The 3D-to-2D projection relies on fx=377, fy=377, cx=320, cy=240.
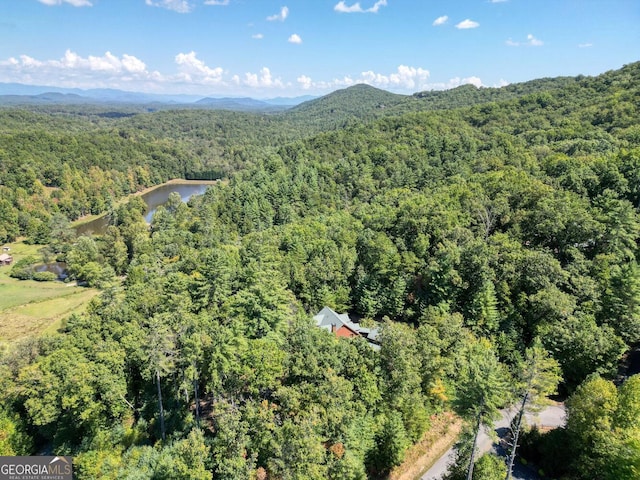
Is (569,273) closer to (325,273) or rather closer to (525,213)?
(525,213)

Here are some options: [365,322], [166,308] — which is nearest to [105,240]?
A: [166,308]

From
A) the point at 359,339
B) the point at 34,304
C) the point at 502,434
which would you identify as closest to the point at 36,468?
the point at 359,339

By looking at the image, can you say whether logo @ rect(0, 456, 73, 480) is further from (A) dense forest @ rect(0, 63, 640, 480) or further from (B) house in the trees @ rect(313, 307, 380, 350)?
(B) house in the trees @ rect(313, 307, 380, 350)

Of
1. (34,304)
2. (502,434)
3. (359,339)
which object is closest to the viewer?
(359,339)

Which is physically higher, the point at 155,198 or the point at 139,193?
the point at 139,193

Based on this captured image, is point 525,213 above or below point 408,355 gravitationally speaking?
above

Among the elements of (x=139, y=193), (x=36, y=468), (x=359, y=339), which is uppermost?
(x=359, y=339)

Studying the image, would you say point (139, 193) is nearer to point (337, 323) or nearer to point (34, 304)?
point (34, 304)
